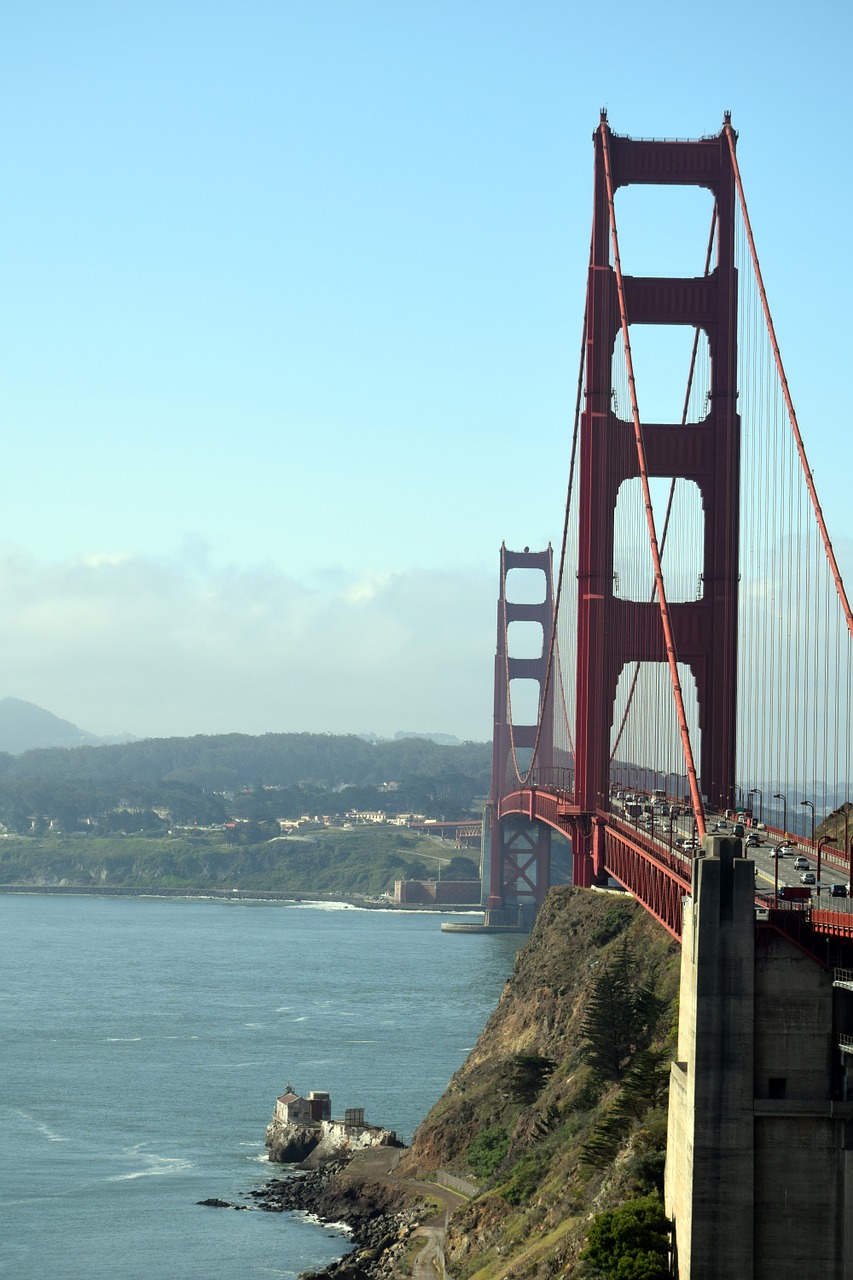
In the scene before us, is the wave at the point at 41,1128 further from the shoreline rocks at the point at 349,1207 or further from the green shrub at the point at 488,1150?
the green shrub at the point at 488,1150

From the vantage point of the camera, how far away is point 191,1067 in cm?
6544

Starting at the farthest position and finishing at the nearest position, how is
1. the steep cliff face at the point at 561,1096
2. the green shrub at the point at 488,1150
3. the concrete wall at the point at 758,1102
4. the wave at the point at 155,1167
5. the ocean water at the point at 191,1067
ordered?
the wave at the point at 155,1167 → the ocean water at the point at 191,1067 → the green shrub at the point at 488,1150 → the steep cliff face at the point at 561,1096 → the concrete wall at the point at 758,1102

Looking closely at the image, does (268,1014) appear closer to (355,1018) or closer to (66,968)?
(355,1018)

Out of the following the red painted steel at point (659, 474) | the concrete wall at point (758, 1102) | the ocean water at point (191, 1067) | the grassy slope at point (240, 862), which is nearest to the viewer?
the concrete wall at point (758, 1102)

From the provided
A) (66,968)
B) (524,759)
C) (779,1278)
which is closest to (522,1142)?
(779,1278)

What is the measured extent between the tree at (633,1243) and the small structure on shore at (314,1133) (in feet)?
79.1

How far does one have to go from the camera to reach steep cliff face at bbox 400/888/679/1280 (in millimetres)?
31828

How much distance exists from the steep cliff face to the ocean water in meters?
4.45

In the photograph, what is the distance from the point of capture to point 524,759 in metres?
160

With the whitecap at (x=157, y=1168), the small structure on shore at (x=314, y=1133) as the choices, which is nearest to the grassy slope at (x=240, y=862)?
the small structure on shore at (x=314, y=1133)

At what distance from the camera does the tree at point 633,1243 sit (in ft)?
86.3

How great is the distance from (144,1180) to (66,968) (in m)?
47.5

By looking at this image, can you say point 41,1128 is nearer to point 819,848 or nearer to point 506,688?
point 819,848

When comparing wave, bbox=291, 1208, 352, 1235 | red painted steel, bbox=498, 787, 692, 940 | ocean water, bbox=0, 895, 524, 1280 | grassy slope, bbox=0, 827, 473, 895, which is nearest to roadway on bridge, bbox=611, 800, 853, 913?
red painted steel, bbox=498, 787, 692, 940
